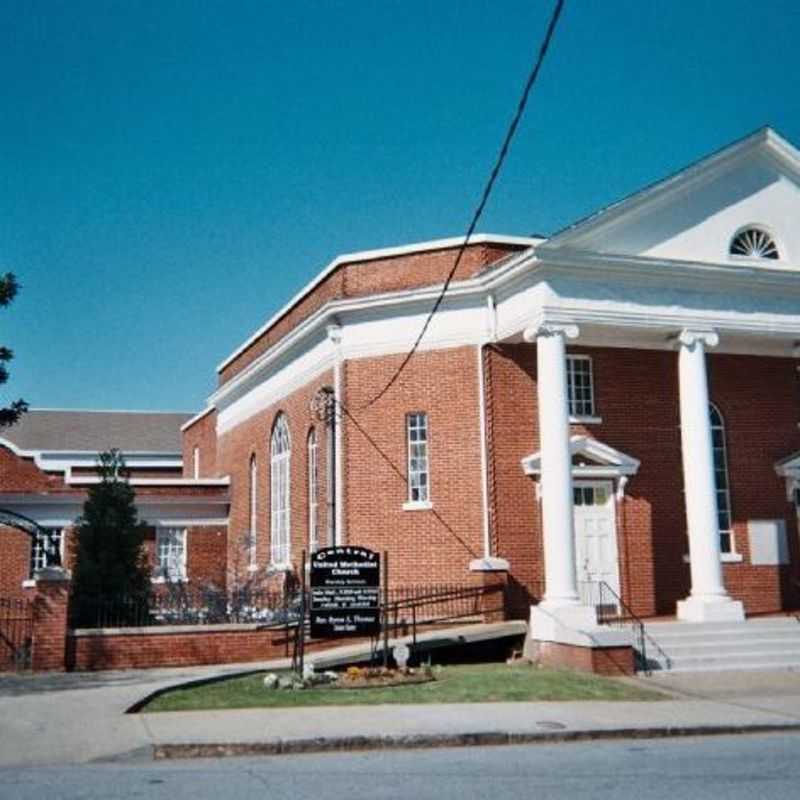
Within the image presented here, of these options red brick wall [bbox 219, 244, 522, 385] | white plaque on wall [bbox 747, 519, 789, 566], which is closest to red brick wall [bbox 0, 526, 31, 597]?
red brick wall [bbox 219, 244, 522, 385]

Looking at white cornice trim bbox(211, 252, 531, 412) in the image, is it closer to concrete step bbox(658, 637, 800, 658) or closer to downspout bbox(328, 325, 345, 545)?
downspout bbox(328, 325, 345, 545)

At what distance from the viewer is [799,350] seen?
22906mm

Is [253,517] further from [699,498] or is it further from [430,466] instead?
[699,498]

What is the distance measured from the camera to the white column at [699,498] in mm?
19422

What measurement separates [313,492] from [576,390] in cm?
740

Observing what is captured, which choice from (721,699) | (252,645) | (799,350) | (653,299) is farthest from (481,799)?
(799,350)

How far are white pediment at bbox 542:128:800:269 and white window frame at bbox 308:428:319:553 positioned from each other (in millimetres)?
9165

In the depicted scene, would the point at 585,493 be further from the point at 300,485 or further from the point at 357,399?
the point at 300,485

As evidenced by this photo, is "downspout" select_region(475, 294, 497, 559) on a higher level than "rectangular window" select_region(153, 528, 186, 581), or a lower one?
higher

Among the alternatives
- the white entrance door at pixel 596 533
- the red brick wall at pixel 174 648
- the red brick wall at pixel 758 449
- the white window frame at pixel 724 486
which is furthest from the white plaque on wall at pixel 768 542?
the red brick wall at pixel 174 648

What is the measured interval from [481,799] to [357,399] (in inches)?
598

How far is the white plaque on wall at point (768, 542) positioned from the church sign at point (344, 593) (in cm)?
1073

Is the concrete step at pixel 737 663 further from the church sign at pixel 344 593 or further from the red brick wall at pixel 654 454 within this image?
the church sign at pixel 344 593

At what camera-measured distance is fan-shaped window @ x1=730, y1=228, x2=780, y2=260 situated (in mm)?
21797
